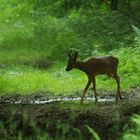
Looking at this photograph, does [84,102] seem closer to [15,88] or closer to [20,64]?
[15,88]

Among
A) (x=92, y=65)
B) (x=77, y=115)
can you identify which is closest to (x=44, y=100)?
(x=92, y=65)

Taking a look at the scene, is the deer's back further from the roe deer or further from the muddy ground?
the muddy ground

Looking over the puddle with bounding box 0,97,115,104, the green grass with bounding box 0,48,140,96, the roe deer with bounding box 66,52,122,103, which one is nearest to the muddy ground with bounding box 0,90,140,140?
the puddle with bounding box 0,97,115,104

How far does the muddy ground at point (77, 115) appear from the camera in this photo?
8406mm

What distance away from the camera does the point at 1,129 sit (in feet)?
27.2

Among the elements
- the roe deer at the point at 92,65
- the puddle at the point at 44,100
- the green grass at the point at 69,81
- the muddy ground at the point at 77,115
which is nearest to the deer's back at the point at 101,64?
the roe deer at the point at 92,65

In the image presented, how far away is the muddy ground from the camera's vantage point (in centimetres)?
841

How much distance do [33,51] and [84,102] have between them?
1236 centimetres

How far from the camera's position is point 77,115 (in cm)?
927

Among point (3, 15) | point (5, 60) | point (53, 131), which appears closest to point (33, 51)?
point (5, 60)

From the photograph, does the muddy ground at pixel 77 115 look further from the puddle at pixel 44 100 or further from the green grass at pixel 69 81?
the green grass at pixel 69 81

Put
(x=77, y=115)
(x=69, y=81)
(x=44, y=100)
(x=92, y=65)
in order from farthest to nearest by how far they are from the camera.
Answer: (x=69, y=81)
(x=44, y=100)
(x=92, y=65)
(x=77, y=115)

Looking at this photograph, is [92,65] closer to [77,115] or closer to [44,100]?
[77,115]

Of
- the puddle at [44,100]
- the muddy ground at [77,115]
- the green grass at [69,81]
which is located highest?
the muddy ground at [77,115]
